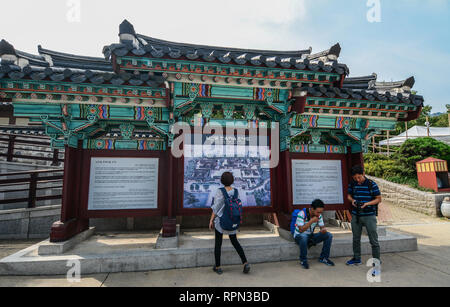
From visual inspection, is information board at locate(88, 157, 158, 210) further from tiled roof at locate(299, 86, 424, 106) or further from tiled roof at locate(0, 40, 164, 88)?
tiled roof at locate(299, 86, 424, 106)

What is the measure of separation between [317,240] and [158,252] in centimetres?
303

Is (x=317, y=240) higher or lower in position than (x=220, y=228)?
lower

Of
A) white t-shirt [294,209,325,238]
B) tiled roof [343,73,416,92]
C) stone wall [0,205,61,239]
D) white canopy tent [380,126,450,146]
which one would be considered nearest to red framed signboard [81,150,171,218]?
white t-shirt [294,209,325,238]

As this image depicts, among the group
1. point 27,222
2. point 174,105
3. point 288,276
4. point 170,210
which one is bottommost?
point 288,276

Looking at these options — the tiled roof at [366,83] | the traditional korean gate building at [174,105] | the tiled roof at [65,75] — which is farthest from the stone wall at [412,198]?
the tiled roof at [65,75]

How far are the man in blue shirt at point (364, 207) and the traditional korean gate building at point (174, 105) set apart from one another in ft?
4.75

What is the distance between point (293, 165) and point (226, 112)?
2.16 m

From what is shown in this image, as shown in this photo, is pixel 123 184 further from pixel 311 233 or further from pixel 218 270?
pixel 311 233

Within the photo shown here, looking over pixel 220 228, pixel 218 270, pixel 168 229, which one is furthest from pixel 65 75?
pixel 218 270

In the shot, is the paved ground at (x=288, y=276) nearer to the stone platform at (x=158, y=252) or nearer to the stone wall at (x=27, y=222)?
the stone platform at (x=158, y=252)

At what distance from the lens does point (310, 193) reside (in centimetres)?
548

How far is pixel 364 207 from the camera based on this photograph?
3869 mm
